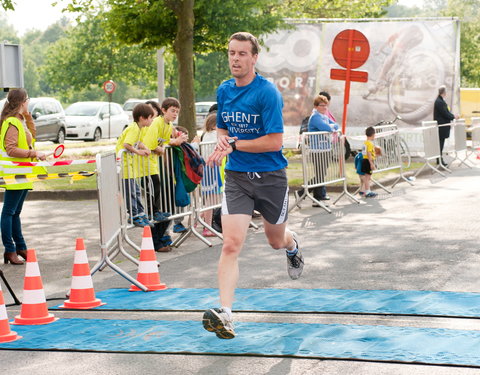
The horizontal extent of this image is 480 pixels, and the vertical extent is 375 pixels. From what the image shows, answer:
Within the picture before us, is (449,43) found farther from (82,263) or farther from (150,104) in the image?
(82,263)

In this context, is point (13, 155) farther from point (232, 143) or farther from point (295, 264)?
point (232, 143)

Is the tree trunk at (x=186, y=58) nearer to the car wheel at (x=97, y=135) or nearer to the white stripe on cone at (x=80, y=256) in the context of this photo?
the white stripe on cone at (x=80, y=256)

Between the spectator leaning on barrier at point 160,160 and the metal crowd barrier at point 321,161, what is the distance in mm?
3801

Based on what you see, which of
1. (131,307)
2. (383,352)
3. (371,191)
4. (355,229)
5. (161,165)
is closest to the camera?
(383,352)

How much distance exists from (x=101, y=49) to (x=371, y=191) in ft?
139

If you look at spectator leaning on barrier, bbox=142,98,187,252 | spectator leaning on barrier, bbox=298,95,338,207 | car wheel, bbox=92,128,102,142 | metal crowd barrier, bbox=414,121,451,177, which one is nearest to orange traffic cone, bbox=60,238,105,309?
spectator leaning on barrier, bbox=142,98,187,252

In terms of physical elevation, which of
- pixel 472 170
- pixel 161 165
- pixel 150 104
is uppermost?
pixel 150 104

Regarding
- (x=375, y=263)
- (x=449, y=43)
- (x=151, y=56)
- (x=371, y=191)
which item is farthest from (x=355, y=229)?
(x=151, y=56)

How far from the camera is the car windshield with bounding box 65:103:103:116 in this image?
39.8 m

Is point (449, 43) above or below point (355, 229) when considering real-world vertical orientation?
above

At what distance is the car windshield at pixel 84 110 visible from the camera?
3981cm

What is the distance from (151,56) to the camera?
183ft

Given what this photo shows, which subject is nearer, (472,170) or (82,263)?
(82,263)

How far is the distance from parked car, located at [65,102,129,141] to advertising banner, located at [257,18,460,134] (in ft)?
47.9
